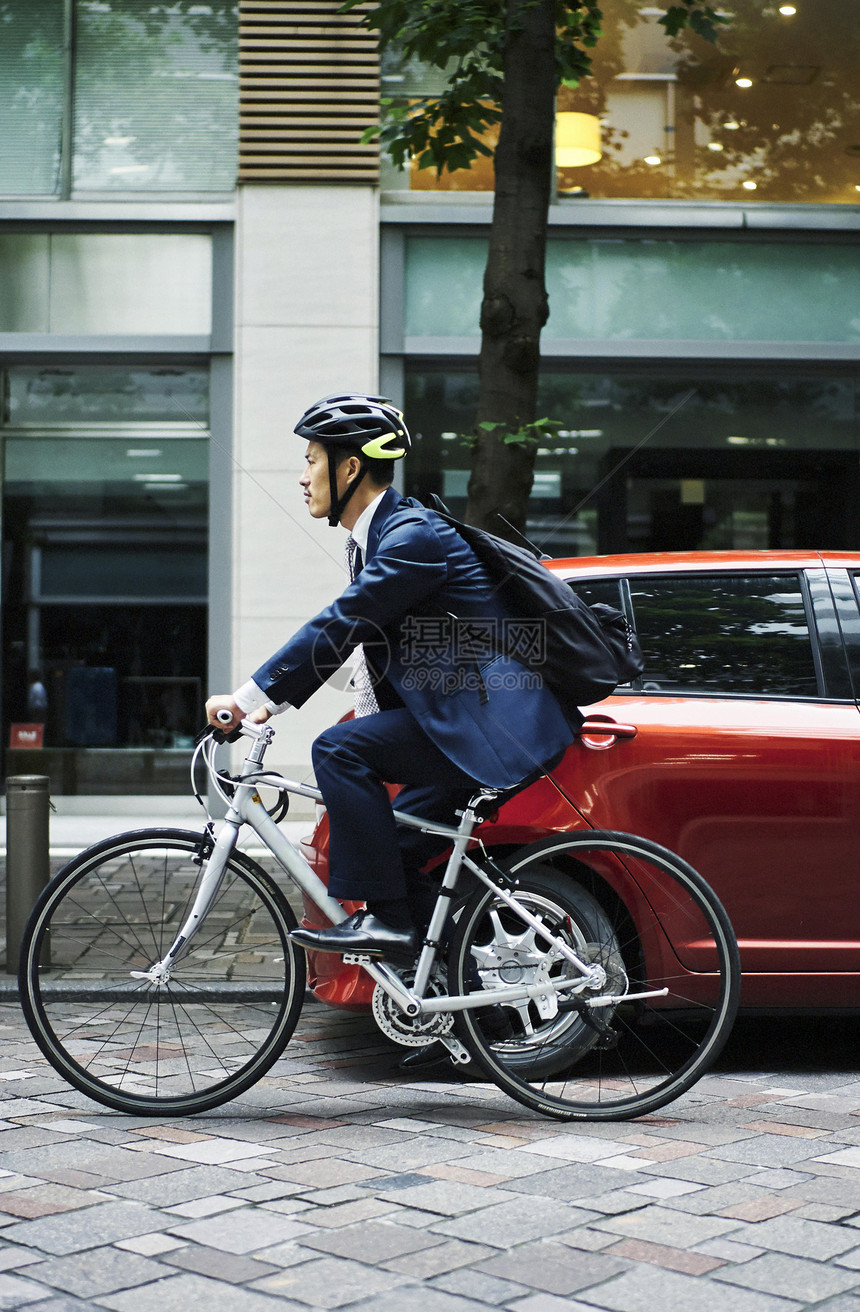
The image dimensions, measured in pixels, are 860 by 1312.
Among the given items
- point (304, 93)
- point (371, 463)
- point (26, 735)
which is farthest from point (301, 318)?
point (371, 463)

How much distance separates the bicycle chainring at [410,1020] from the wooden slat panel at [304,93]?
825 cm

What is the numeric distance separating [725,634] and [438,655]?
117 cm

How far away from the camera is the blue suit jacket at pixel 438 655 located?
3.53 metres

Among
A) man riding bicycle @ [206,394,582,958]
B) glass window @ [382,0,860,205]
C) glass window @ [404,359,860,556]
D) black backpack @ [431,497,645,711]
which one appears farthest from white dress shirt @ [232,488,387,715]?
glass window @ [382,0,860,205]

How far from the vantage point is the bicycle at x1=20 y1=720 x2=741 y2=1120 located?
3.64 meters

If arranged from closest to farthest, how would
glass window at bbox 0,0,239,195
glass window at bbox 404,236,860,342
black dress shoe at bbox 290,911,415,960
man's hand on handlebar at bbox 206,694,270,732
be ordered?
1. man's hand on handlebar at bbox 206,694,270,732
2. black dress shoe at bbox 290,911,415,960
3. glass window at bbox 404,236,860,342
4. glass window at bbox 0,0,239,195

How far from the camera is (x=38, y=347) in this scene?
35.4 feet

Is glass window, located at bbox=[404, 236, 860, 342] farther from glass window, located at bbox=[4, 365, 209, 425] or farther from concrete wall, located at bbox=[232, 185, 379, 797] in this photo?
glass window, located at bbox=[4, 365, 209, 425]

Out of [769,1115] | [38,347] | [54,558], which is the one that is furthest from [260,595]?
[769,1115]

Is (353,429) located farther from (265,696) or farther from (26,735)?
(26,735)

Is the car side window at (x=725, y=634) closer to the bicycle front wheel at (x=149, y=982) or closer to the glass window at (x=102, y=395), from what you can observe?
the bicycle front wheel at (x=149, y=982)

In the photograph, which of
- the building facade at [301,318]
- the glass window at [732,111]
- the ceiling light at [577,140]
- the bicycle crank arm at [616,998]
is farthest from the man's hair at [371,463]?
the ceiling light at [577,140]

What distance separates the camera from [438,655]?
3.62 metres

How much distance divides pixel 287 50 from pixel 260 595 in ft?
13.7
